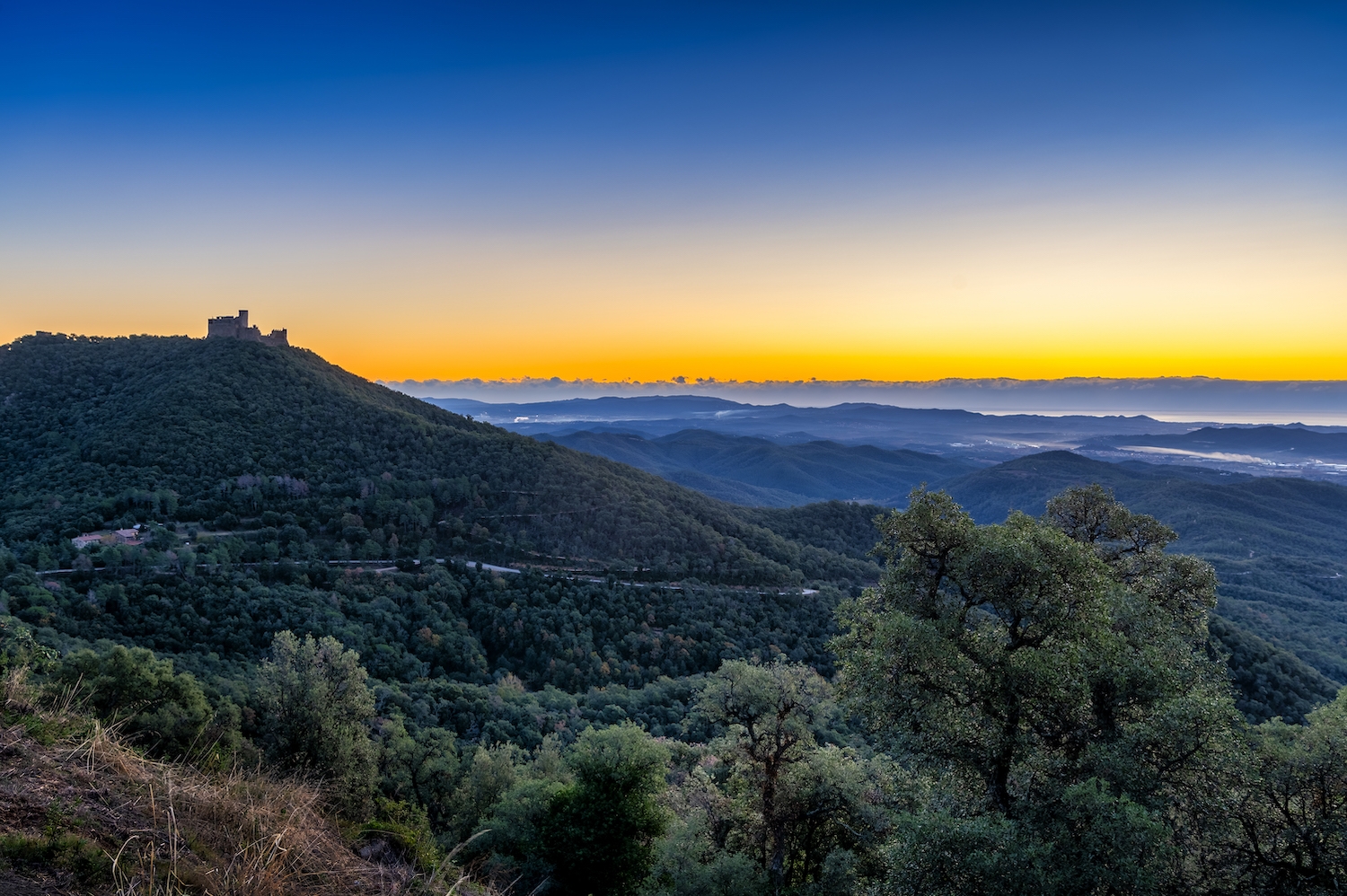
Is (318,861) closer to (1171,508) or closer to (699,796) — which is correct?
(699,796)

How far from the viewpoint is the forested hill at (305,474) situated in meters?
43.1

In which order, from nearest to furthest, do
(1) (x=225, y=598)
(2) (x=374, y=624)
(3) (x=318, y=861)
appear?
(3) (x=318, y=861) → (1) (x=225, y=598) → (2) (x=374, y=624)

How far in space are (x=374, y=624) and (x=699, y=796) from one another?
2822cm

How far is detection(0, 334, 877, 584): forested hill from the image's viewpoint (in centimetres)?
4309

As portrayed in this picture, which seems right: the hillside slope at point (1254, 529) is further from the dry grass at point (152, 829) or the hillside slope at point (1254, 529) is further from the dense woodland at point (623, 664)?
the dry grass at point (152, 829)

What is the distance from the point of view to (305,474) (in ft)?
166

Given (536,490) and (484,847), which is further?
(536,490)

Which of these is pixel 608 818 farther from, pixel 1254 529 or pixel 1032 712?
pixel 1254 529

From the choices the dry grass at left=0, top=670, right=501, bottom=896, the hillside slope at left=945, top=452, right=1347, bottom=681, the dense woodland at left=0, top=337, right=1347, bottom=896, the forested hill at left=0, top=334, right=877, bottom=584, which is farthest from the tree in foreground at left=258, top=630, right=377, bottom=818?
the hillside slope at left=945, top=452, right=1347, bottom=681

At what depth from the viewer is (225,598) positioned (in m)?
33.4

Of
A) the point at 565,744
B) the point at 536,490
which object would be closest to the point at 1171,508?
the point at 536,490

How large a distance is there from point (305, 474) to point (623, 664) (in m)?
32.0

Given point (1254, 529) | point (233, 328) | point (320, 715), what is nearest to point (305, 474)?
point (233, 328)

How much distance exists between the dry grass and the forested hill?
127ft
